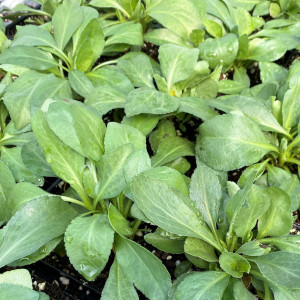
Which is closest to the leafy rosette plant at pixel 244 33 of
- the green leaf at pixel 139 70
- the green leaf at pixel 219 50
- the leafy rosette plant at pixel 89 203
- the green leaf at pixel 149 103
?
the green leaf at pixel 219 50

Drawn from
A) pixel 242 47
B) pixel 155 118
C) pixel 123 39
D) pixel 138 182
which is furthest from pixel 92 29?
pixel 138 182

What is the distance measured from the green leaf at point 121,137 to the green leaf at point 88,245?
0.68 ft

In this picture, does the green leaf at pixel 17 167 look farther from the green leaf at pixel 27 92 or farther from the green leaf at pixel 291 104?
the green leaf at pixel 291 104

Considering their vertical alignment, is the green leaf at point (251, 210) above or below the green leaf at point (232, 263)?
above

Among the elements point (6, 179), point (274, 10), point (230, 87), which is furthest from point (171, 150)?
point (274, 10)

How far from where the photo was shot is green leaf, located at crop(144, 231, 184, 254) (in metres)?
0.85

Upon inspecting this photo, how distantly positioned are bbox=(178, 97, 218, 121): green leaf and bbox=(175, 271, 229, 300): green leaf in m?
0.46

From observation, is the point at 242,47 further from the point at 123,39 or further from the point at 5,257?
the point at 5,257

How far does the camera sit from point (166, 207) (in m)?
0.78

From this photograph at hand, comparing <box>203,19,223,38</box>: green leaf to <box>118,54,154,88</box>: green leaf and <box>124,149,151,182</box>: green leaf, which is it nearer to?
<box>118,54,154,88</box>: green leaf

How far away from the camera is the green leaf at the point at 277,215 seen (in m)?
0.86

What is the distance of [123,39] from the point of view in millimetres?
1376

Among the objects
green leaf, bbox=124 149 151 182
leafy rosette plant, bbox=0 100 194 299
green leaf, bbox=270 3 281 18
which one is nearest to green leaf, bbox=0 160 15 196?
leafy rosette plant, bbox=0 100 194 299

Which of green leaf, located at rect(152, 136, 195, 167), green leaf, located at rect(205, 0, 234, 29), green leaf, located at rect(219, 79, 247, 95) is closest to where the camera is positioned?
green leaf, located at rect(152, 136, 195, 167)
